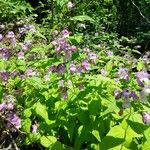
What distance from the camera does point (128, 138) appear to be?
2.30 m

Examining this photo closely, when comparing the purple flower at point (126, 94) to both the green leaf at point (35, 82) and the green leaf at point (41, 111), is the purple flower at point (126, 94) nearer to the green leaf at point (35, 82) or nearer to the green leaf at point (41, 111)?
the green leaf at point (41, 111)

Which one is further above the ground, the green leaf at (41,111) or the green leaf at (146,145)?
the green leaf at (146,145)

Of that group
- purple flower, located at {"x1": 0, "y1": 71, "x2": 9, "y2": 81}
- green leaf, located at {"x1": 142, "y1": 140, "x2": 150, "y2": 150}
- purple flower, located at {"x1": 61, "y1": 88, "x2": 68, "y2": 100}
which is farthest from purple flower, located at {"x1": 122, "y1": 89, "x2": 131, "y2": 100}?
purple flower, located at {"x1": 0, "y1": 71, "x2": 9, "y2": 81}

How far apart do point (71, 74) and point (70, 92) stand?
0.41 feet

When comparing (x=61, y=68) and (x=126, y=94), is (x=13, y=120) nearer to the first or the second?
(x=61, y=68)

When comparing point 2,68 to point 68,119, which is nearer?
point 68,119

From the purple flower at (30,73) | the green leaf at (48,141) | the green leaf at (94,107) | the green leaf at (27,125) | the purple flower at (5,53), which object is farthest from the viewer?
the purple flower at (5,53)

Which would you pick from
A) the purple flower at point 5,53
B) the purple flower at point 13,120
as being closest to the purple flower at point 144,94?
the purple flower at point 13,120

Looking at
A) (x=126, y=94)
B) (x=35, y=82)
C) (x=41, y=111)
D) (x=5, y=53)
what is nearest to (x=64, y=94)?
(x=41, y=111)

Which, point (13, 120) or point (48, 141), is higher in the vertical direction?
point (48, 141)

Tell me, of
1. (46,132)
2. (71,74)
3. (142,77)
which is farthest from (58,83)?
(142,77)

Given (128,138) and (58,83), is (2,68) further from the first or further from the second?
(128,138)

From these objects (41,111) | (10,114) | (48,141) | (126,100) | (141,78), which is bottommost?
(10,114)

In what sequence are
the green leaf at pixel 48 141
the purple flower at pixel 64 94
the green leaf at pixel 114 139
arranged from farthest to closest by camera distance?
the purple flower at pixel 64 94, the green leaf at pixel 48 141, the green leaf at pixel 114 139
